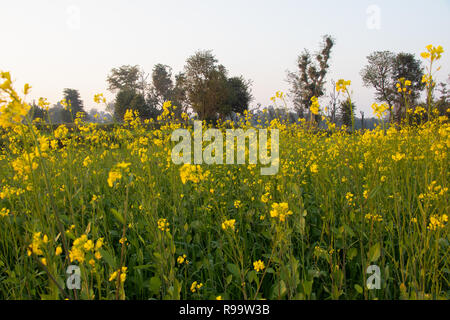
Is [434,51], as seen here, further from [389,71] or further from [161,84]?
[161,84]

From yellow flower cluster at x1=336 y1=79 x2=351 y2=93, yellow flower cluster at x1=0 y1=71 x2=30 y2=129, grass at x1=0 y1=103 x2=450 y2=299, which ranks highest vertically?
yellow flower cluster at x1=336 y1=79 x2=351 y2=93

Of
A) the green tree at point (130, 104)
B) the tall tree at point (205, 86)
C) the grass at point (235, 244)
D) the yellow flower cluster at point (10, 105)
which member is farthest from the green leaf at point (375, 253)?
the green tree at point (130, 104)

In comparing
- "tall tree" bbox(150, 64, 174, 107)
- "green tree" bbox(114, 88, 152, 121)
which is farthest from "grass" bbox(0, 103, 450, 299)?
"tall tree" bbox(150, 64, 174, 107)

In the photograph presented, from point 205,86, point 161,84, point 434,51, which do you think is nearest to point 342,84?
point 434,51

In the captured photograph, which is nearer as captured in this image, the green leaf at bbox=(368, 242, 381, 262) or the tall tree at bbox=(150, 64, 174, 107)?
the green leaf at bbox=(368, 242, 381, 262)

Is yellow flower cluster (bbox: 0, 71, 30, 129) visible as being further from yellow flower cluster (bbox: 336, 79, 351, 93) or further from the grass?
yellow flower cluster (bbox: 336, 79, 351, 93)

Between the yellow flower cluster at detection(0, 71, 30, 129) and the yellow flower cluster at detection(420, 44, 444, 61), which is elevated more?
the yellow flower cluster at detection(420, 44, 444, 61)

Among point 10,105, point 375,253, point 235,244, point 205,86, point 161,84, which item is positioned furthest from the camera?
point 161,84

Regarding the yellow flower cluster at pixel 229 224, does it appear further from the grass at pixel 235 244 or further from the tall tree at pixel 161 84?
the tall tree at pixel 161 84
